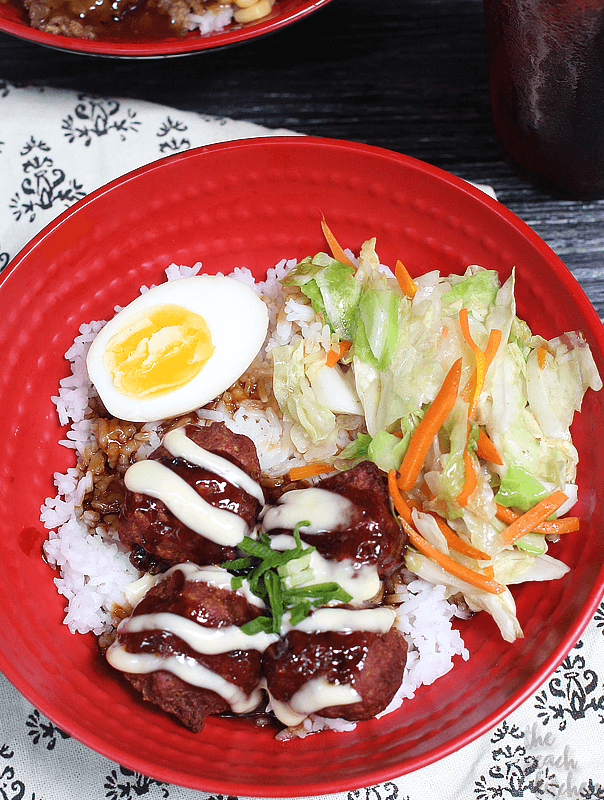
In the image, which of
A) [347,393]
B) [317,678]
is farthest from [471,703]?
[347,393]

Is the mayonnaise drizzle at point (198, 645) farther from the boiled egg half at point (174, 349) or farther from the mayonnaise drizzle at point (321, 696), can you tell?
the boiled egg half at point (174, 349)

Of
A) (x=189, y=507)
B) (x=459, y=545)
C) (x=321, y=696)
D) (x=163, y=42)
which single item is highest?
(x=163, y=42)

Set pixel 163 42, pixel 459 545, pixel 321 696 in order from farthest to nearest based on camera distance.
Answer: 1. pixel 163 42
2. pixel 459 545
3. pixel 321 696

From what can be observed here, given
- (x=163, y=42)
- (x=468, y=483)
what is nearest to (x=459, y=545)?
(x=468, y=483)

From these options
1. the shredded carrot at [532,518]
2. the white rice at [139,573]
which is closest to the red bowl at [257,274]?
the white rice at [139,573]

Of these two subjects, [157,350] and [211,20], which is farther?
[211,20]

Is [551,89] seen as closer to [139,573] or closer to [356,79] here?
[356,79]
